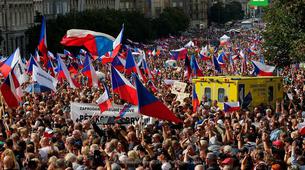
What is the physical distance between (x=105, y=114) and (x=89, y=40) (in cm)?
1196

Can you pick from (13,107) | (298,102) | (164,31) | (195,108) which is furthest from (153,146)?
(164,31)

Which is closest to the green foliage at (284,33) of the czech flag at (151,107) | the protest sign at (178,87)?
the protest sign at (178,87)

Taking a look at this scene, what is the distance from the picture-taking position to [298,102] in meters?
25.7

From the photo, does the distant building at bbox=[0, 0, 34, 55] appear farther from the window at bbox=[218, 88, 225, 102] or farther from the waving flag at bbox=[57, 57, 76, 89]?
the window at bbox=[218, 88, 225, 102]

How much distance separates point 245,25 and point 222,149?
150118 mm

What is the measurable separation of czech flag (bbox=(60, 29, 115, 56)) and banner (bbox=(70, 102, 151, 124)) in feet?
35.5

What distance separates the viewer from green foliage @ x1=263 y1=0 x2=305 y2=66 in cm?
3522

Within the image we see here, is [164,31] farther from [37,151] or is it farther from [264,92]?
[37,151]

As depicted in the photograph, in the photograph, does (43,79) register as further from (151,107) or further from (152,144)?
(152,144)

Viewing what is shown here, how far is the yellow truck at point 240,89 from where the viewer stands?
2616 cm

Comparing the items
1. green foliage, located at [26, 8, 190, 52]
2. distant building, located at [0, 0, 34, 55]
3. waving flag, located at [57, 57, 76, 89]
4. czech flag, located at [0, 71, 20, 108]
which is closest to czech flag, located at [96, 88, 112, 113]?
czech flag, located at [0, 71, 20, 108]

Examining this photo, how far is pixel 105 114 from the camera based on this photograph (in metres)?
19.0

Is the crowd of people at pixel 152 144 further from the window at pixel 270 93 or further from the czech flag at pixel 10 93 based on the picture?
the window at pixel 270 93

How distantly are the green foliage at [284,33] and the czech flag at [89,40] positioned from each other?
7071 millimetres
